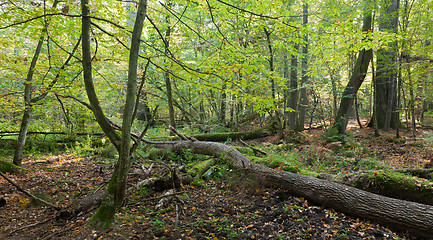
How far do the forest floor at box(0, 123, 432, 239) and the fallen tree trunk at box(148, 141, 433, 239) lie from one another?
0.14m

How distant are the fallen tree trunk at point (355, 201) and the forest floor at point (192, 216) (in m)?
0.14

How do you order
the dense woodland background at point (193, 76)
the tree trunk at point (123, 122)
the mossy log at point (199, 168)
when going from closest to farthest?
1. the tree trunk at point (123, 122)
2. the dense woodland background at point (193, 76)
3. the mossy log at point (199, 168)

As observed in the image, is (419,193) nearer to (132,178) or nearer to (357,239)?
(357,239)

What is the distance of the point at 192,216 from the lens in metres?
3.96

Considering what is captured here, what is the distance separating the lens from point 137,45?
2977 millimetres

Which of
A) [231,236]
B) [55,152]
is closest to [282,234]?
[231,236]

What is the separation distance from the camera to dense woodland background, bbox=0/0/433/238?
3551mm

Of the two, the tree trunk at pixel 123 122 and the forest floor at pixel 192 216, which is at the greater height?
the tree trunk at pixel 123 122

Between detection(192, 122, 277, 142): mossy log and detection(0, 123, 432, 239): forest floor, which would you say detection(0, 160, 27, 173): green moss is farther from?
detection(192, 122, 277, 142): mossy log

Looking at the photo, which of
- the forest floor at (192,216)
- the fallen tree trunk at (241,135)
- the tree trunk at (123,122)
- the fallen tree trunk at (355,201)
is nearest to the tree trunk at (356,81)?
the fallen tree trunk at (241,135)

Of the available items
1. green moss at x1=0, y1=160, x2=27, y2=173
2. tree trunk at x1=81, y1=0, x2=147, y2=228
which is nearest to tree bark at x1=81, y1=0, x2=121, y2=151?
tree trunk at x1=81, y1=0, x2=147, y2=228

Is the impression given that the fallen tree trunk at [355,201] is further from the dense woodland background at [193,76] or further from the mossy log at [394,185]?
→ the mossy log at [394,185]

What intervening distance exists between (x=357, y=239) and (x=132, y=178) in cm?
466

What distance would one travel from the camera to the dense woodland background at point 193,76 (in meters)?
3.55
